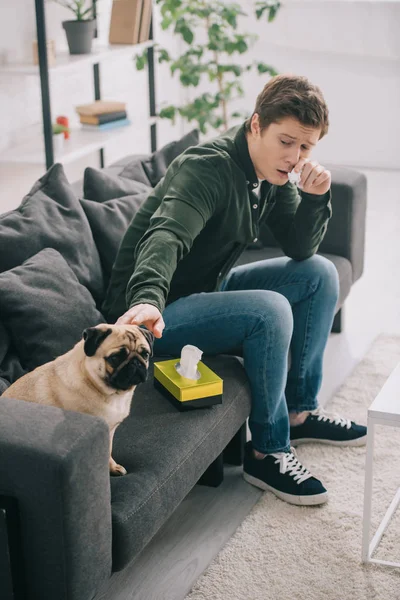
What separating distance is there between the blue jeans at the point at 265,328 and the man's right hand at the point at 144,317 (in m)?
0.40

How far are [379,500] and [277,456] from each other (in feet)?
0.93

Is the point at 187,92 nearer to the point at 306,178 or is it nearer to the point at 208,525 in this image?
the point at 306,178

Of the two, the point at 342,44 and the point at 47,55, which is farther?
the point at 342,44

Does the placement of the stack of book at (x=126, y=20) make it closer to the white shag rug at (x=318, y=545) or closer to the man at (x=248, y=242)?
the man at (x=248, y=242)

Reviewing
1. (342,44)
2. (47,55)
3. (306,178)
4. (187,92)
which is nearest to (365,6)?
(342,44)

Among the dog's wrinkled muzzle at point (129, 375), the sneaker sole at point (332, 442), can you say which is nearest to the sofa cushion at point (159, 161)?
the sneaker sole at point (332, 442)

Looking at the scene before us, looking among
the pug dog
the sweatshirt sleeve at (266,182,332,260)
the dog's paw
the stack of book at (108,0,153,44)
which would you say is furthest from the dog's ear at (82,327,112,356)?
the stack of book at (108,0,153,44)

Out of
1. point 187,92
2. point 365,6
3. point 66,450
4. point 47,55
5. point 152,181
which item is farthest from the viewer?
point 187,92

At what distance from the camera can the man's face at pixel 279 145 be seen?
2033 millimetres

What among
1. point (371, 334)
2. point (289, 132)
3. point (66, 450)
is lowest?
point (371, 334)

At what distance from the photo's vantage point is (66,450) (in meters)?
1.40

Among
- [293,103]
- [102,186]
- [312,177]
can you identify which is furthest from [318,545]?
[102,186]

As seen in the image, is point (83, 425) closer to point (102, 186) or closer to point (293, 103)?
point (293, 103)

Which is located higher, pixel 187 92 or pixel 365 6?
pixel 365 6
